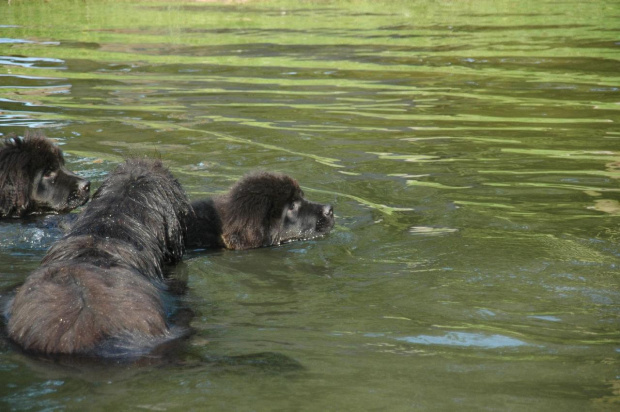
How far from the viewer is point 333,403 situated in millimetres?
4109

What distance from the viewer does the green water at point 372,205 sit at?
14.3ft

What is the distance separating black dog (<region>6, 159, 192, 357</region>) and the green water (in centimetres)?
18

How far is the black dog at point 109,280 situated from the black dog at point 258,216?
3.33ft

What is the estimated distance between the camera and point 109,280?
4.88 meters

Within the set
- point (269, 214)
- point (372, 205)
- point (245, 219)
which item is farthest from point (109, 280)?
point (372, 205)

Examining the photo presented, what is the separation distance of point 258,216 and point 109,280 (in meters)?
2.94

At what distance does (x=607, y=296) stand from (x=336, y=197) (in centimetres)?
377

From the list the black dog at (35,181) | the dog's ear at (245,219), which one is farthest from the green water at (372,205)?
the black dog at (35,181)

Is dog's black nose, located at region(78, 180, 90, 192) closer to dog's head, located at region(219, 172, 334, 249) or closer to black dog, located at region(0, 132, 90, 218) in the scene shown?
black dog, located at region(0, 132, 90, 218)

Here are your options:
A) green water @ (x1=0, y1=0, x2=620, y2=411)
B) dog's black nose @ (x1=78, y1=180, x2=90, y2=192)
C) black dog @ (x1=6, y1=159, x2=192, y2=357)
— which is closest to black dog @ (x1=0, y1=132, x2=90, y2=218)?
dog's black nose @ (x1=78, y1=180, x2=90, y2=192)

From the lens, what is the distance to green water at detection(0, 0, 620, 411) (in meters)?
4.36

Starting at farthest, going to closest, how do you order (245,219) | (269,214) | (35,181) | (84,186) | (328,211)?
1. (84,186)
2. (35,181)
3. (328,211)
4. (269,214)
5. (245,219)

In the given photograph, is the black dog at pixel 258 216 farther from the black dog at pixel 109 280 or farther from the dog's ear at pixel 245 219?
the black dog at pixel 109 280

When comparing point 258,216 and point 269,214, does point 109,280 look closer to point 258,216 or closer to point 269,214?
point 258,216
